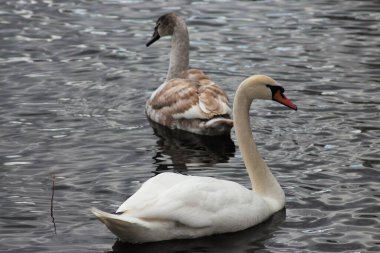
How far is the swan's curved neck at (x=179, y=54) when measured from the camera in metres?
15.2

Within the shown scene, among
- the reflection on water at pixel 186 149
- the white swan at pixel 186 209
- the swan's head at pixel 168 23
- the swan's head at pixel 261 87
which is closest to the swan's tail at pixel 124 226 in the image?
the white swan at pixel 186 209

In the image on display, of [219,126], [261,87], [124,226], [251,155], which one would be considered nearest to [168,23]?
[219,126]

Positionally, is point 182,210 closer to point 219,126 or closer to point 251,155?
point 251,155

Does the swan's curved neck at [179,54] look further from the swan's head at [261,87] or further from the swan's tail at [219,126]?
the swan's head at [261,87]

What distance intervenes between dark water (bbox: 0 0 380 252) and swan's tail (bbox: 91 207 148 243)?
0.51ft

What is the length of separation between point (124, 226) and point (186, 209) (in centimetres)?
58

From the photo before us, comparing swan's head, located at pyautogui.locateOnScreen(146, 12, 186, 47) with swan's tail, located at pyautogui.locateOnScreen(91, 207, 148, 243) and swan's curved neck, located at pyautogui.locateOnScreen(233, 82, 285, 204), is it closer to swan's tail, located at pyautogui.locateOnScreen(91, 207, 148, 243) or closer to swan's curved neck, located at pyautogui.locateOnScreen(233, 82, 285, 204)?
swan's curved neck, located at pyautogui.locateOnScreen(233, 82, 285, 204)

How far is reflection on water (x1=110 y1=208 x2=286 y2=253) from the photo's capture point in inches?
383

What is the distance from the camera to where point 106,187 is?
1135 cm

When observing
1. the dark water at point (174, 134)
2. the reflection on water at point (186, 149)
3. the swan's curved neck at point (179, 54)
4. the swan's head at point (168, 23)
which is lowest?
the reflection on water at point (186, 149)

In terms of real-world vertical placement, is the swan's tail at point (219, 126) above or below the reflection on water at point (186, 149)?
above

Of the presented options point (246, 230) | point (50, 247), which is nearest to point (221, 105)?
point (246, 230)

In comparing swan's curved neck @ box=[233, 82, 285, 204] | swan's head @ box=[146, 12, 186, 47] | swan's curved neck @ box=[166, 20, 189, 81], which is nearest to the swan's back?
swan's curved neck @ box=[233, 82, 285, 204]

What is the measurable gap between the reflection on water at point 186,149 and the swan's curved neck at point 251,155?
136cm
